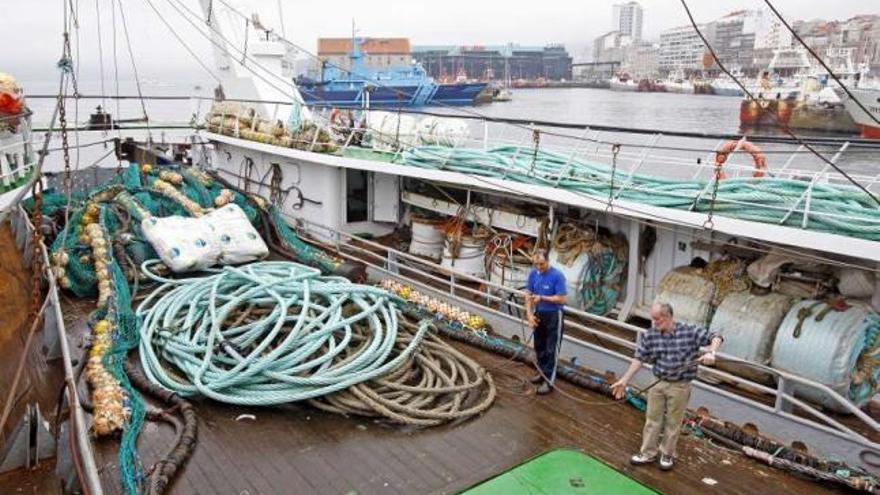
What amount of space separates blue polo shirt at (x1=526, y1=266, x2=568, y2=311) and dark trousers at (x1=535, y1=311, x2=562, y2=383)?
0.08m

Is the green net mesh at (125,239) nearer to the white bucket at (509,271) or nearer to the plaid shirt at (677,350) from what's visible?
the white bucket at (509,271)

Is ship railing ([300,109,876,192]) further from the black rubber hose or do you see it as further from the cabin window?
the black rubber hose

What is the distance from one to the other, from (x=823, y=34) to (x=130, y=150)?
101761 mm

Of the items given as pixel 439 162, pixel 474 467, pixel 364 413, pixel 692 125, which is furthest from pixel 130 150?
pixel 692 125

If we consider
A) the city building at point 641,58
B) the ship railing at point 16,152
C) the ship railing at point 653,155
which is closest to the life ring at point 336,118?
the ship railing at point 653,155

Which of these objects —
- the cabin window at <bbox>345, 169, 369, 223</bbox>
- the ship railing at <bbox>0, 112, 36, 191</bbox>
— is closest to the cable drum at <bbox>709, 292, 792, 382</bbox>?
the cabin window at <bbox>345, 169, 369, 223</bbox>

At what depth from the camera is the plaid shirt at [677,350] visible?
485cm

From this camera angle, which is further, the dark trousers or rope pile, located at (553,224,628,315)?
rope pile, located at (553,224,628,315)

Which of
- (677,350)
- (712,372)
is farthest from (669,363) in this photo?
(712,372)

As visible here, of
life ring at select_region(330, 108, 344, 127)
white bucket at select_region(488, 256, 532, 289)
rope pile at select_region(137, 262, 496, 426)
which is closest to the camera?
rope pile at select_region(137, 262, 496, 426)

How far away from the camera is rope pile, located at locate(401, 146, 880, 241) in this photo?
20.1 feet

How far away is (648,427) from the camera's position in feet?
17.0

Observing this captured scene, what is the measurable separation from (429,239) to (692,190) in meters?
4.20

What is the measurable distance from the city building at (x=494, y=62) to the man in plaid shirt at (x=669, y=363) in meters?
105
